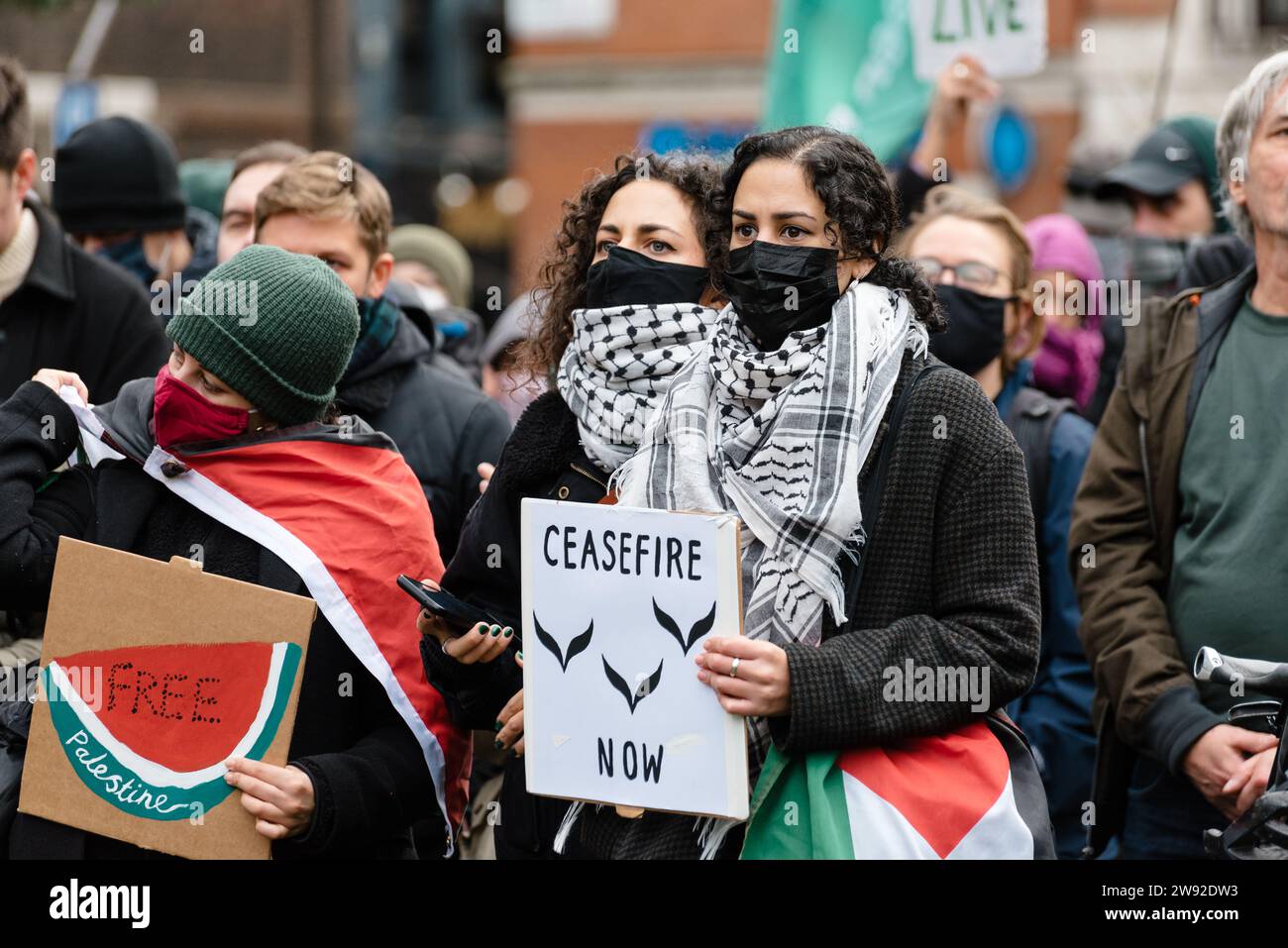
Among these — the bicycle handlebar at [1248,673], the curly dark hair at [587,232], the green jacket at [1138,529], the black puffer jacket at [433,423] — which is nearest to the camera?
the bicycle handlebar at [1248,673]

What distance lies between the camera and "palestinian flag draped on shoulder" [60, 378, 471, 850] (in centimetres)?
336

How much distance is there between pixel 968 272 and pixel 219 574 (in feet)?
7.51

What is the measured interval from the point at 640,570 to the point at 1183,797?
1.56 m

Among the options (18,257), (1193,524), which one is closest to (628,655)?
(1193,524)

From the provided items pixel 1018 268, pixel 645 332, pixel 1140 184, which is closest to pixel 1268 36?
pixel 1140 184

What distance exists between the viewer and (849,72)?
680 cm

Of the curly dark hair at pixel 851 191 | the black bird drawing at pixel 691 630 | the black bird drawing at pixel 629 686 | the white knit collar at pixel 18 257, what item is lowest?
the black bird drawing at pixel 629 686

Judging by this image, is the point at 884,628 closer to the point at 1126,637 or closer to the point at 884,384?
the point at 884,384

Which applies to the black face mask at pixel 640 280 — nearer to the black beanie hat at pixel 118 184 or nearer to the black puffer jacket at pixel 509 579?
the black puffer jacket at pixel 509 579

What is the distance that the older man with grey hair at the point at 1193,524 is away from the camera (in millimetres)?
3615

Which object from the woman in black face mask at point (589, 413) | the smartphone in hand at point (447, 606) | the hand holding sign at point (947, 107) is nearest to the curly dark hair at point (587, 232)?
the woman in black face mask at point (589, 413)

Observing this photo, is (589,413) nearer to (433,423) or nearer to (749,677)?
(749,677)

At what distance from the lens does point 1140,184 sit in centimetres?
598

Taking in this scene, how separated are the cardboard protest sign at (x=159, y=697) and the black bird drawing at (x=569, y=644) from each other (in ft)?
1.41
